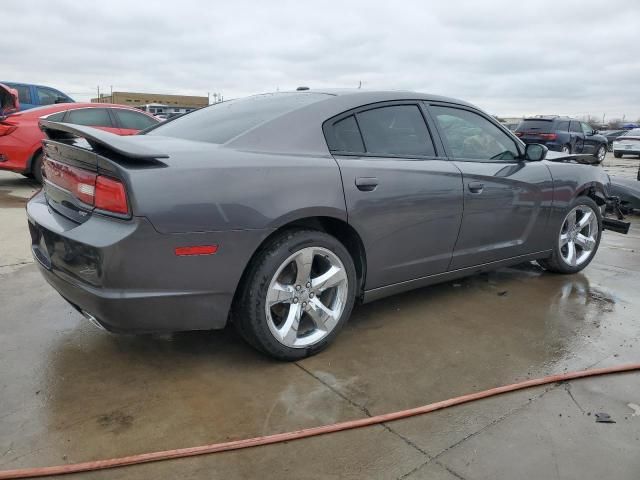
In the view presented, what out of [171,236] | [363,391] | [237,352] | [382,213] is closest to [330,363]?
[363,391]

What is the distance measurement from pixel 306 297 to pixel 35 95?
11.4 meters

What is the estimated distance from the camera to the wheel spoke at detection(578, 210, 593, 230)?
455 cm

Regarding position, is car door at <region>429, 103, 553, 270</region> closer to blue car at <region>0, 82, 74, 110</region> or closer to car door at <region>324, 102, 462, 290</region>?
car door at <region>324, 102, 462, 290</region>

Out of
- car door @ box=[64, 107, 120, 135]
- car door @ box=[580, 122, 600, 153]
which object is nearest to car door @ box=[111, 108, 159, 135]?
car door @ box=[64, 107, 120, 135]

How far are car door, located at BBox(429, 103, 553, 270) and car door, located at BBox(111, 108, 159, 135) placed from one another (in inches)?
239

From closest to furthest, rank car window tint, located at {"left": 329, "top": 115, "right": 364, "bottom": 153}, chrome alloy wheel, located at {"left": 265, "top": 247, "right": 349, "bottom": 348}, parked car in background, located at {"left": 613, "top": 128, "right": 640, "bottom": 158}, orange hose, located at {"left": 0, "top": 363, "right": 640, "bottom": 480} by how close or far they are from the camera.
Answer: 1. orange hose, located at {"left": 0, "top": 363, "right": 640, "bottom": 480}
2. chrome alloy wheel, located at {"left": 265, "top": 247, "right": 349, "bottom": 348}
3. car window tint, located at {"left": 329, "top": 115, "right": 364, "bottom": 153}
4. parked car in background, located at {"left": 613, "top": 128, "right": 640, "bottom": 158}

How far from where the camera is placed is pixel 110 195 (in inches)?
89.6

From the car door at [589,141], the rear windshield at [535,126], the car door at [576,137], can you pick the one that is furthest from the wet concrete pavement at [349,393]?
the car door at [589,141]

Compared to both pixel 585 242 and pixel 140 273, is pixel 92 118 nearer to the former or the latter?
pixel 140 273

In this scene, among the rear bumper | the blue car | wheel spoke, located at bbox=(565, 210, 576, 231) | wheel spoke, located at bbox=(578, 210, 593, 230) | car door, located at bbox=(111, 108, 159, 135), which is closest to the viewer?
the rear bumper

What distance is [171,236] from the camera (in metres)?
2.27

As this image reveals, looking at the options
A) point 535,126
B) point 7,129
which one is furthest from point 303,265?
point 535,126

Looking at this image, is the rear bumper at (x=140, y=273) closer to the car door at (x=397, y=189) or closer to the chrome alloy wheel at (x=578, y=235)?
the car door at (x=397, y=189)

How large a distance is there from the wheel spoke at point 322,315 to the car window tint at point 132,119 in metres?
6.55
